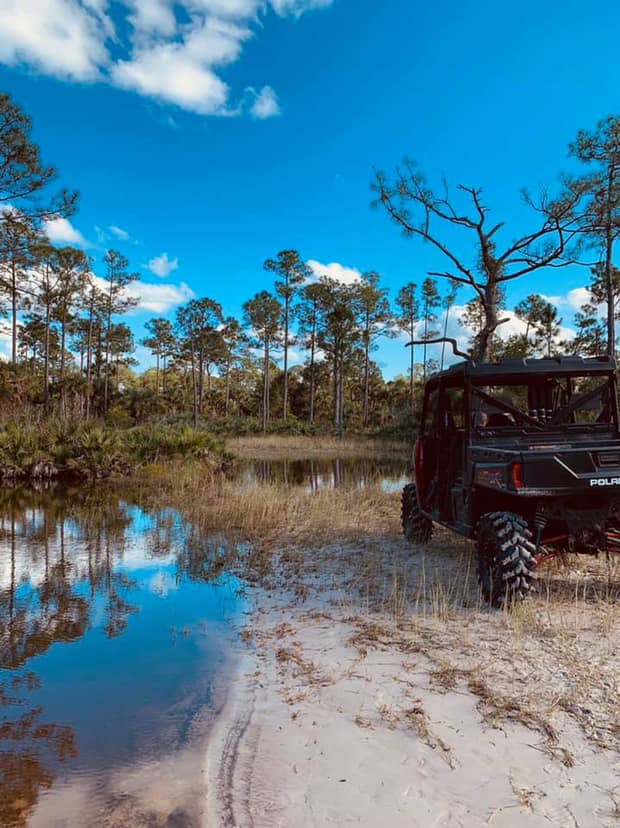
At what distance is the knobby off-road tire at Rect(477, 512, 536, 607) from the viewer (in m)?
4.63

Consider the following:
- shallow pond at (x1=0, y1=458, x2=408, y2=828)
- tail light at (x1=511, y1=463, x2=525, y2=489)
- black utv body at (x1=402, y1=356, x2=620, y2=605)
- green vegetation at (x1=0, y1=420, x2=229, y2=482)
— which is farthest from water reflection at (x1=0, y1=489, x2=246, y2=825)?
green vegetation at (x1=0, y1=420, x2=229, y2=482)

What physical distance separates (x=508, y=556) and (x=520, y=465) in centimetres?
79

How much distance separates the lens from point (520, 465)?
455cm

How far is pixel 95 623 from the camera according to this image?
17.1ft

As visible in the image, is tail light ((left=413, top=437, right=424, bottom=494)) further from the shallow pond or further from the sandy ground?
the shallow pond

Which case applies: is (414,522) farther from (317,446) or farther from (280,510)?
(317,446)

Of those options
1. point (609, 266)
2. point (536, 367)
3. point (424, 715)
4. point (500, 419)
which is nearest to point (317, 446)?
point (609, 266)

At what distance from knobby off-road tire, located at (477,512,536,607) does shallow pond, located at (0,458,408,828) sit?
7.59 feet

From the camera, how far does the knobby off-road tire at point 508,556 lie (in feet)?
15.2

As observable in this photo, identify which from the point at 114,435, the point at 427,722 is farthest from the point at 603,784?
the point at 114,435

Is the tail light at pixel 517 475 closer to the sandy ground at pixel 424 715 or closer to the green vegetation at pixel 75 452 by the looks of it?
the sandy ground at pixel 424 715

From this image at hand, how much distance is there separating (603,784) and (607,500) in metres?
2.82

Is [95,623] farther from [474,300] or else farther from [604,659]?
[474,300]

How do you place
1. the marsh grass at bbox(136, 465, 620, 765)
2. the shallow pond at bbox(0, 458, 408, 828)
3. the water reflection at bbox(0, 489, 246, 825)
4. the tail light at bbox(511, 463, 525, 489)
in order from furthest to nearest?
the tail light at bbox(511, 463, 525, 489) < the marsh grass at bbox(136, 465, 620, 765) < the water reflection at bbox(0, 489, 246, 825) < the shallow pond at bbox(0, 458, 408, 828)
